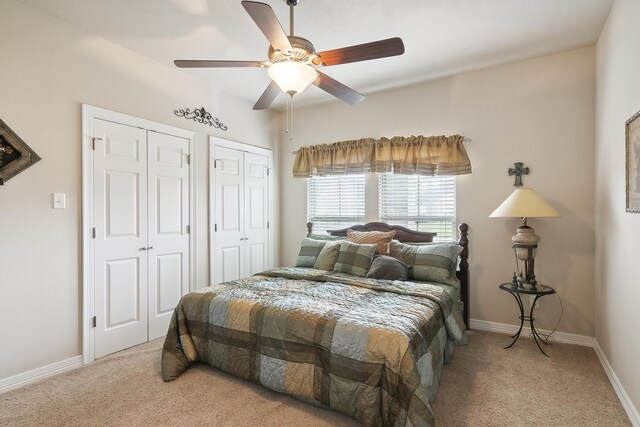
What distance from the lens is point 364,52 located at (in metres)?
1.98

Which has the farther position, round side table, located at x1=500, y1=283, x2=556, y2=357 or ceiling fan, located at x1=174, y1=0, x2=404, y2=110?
round side table, located at x1=500, y1=283, x2=556, y2=357

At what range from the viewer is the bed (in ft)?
5.77

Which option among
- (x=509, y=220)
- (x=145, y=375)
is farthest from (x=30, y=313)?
(x=509, y=220)

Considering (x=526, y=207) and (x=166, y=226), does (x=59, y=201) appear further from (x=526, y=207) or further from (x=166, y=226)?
(x=526, y=207)

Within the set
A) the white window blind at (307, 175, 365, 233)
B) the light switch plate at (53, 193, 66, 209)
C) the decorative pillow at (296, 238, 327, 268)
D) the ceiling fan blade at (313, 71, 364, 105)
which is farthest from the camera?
the white window blind at (307, 175, 365, 233)

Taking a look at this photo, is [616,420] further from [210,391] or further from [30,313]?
[30,313]

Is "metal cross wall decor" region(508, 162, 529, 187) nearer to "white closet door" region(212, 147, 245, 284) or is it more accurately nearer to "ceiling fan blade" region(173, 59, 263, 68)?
"ceiling fan blade" region(173, 59, 263, 68)

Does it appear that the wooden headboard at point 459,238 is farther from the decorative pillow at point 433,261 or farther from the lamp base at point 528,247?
the lamp base at point 528,247

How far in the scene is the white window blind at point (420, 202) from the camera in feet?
12.3

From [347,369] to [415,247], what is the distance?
1.79 metres

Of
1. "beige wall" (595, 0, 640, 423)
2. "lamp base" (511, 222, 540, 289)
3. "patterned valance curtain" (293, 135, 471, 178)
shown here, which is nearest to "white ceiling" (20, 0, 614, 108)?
"beige wall" (595, 0, 640, 423)

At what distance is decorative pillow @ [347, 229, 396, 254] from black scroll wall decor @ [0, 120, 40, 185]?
2932mm

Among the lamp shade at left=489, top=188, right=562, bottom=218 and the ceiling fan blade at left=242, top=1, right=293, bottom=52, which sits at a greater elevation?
the ceiling fan blade at left=242, top=1, right=293, bottom=52

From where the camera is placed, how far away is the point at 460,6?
243cm
